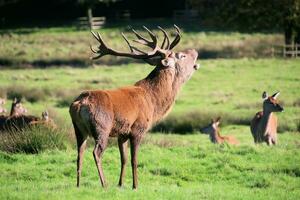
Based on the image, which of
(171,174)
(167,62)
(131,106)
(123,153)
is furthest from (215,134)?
(131,106)

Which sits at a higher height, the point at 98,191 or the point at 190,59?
the point at 190,59

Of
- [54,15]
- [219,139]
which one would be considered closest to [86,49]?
[54,15]

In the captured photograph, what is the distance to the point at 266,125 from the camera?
60.8ft

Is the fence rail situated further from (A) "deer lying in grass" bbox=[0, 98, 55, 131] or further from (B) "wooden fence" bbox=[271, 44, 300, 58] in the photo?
(A) "deer lying in grass" bbox=[0, 98, 55, 131]

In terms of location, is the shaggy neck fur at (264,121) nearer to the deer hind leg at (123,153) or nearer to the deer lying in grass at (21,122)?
the deer lying in grass at (21,122)

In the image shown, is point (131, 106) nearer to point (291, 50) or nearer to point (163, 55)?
point (163, 55)

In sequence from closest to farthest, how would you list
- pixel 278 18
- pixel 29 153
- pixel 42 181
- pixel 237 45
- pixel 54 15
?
pixel 42 181 → pixel 29 153 → pixel 278 18 → pixel 237 45 → pixel 54 15

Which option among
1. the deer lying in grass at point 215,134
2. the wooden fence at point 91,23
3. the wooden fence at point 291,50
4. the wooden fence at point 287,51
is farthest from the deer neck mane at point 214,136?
the wooden fence at point 91,23

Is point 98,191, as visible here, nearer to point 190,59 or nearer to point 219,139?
point 190,59

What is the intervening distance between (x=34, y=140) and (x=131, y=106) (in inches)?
163

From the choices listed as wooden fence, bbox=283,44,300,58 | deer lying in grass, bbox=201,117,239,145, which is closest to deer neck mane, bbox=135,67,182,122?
deer lying in grass, bbox=201,117,239,145

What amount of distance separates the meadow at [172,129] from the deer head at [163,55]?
1.71 meters

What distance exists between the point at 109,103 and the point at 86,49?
32.9 metres

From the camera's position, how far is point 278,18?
40375 mm
